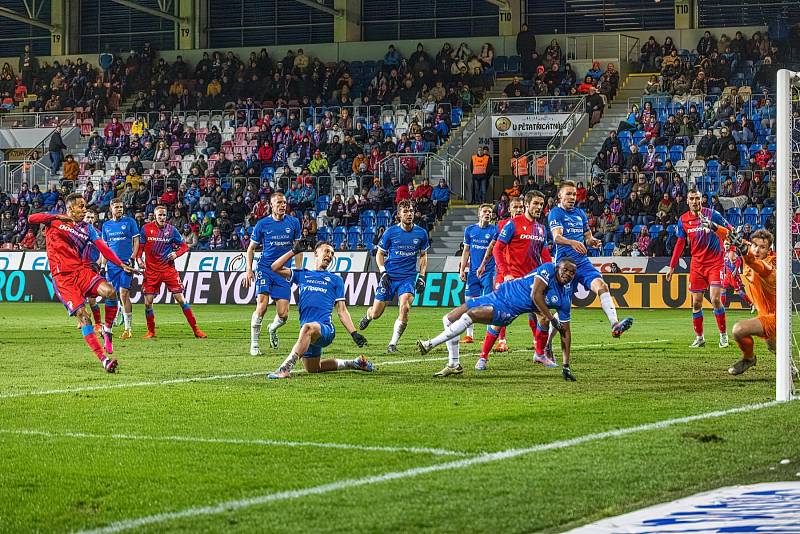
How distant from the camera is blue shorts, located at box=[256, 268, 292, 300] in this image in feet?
57.6

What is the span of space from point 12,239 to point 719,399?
33.1 meters

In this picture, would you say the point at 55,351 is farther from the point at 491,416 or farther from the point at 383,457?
the point at 383,457

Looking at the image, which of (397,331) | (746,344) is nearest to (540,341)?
(397,331)

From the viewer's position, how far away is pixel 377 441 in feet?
28.9

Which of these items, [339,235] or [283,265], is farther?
[339,235]

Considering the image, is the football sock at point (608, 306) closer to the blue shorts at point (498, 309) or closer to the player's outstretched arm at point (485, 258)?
the blue shorts at point (498, 309)

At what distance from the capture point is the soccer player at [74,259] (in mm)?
14594

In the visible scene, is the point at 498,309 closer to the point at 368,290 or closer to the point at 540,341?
the point at 540,341

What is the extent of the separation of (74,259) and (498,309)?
523 centimetres

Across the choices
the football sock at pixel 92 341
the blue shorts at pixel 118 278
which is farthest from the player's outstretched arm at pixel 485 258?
the blue shorts at pixel 118 278

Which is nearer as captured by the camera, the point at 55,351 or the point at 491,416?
the point at 491,416

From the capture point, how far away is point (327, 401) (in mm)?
11227

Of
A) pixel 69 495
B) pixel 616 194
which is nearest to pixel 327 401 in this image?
pixel 69 495

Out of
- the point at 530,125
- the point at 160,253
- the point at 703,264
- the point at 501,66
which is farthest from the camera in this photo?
the point at 501,66
